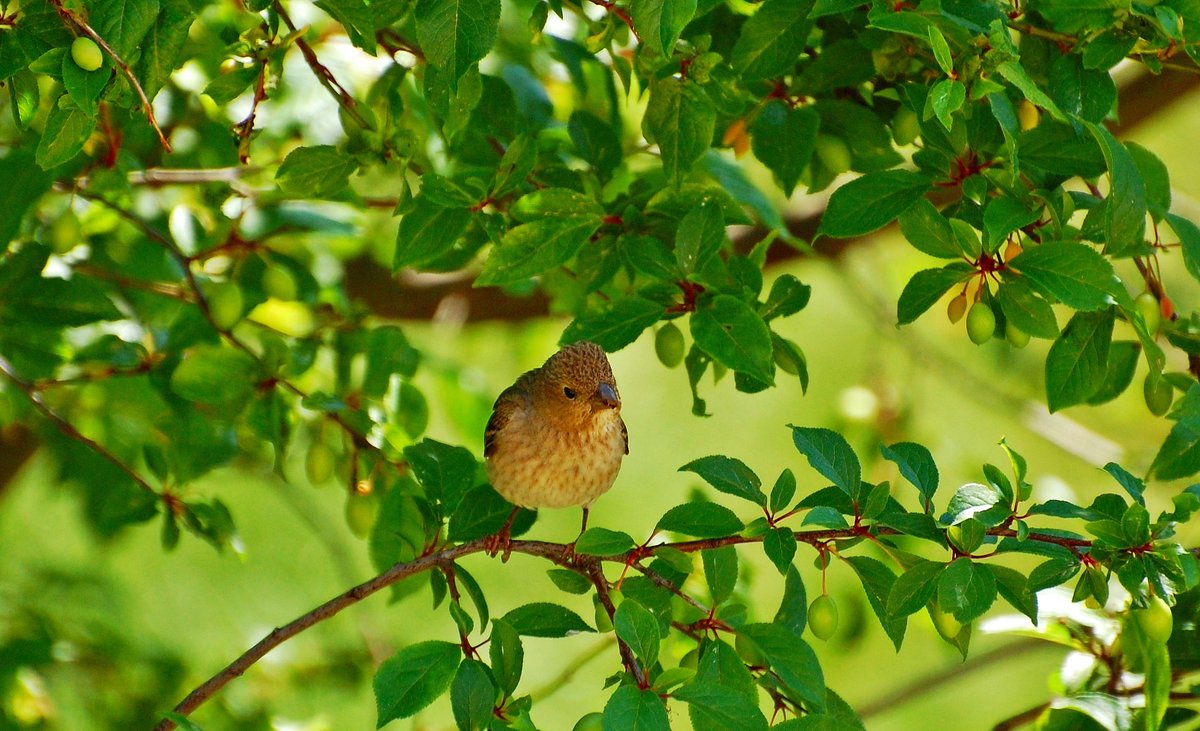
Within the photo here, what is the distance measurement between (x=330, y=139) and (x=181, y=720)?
7.91 ft

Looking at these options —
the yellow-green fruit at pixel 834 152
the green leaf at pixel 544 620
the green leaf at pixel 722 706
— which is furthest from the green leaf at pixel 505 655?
the yellow-green fruit at pixel 834 152

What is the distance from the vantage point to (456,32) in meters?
2.18

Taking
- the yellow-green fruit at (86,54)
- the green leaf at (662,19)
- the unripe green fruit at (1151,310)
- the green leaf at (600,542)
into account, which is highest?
the yellow-green fruit at (86,54)

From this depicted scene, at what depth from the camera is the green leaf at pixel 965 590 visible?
6.96 feet

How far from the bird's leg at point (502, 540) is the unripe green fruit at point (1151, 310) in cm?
140

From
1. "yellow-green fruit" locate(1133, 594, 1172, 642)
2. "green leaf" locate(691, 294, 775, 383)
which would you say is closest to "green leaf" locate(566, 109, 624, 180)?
"green leaf" locate(691, 294, 775, 383)

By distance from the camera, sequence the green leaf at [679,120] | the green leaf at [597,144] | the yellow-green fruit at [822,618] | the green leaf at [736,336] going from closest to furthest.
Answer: the green leaf at [736,336] → the yellow-green fruit at [822,618] → the green leaf at [679,120] → the green leaf at [597,144]

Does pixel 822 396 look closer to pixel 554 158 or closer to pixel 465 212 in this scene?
pixel 554 158

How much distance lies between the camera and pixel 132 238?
12.3 feet

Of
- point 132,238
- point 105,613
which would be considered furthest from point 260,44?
point 105,613

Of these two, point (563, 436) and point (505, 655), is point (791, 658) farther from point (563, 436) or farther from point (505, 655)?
point (563, 436)

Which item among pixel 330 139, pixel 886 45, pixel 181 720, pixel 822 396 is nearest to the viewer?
pixel 181 720

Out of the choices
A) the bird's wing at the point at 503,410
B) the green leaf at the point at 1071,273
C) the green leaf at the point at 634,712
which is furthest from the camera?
the bird's wing at the point at 503,410

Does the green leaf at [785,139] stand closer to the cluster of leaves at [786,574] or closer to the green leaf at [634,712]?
the cluster of leaves at [786,574]
